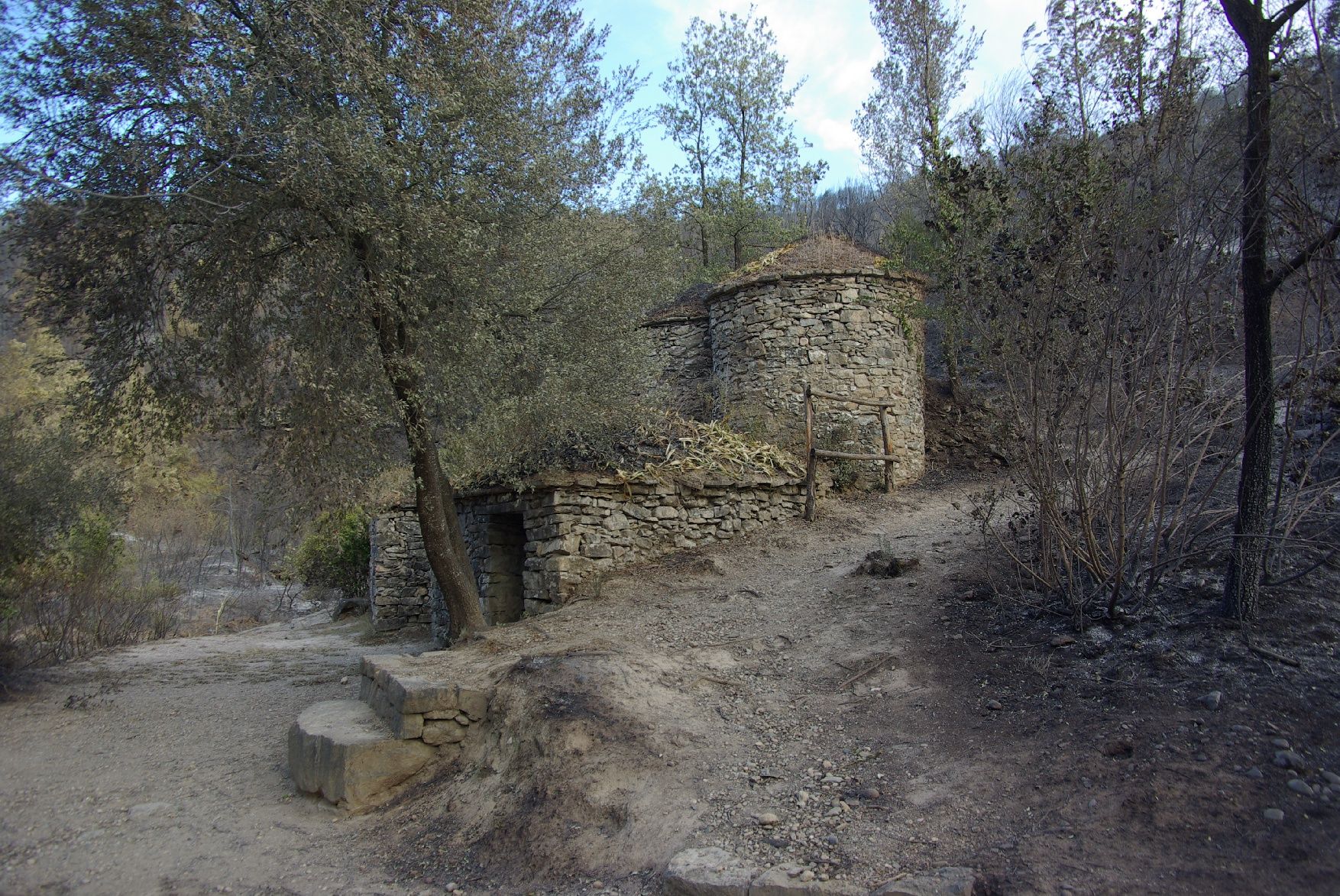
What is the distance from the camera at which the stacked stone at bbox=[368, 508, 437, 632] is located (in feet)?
49.3

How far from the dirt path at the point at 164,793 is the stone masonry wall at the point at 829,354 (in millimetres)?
Answer: 7768

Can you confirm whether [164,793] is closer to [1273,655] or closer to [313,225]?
[313,225]

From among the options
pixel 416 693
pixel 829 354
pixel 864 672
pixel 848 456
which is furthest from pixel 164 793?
pixel 829 354

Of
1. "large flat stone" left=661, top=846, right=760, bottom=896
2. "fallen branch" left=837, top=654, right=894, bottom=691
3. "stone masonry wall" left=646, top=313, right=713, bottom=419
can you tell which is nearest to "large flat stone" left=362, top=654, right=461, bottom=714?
"large flat stone" left=661, top=846, right=760, bottom=896

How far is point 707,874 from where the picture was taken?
4070mm

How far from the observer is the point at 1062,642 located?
5.61 m

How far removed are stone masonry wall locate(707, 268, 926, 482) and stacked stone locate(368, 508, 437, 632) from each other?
6.22 metres

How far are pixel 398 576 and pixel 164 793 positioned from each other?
8.91 meters

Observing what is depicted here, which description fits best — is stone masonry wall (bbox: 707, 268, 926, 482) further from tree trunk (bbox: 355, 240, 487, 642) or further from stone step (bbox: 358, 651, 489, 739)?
stone step (bbox: 358, 651, 489, 739)

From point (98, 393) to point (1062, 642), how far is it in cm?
845

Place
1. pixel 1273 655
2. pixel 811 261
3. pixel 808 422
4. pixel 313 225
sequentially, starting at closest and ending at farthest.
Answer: pixel 1273 655
pixel 313 225
pixel 808 422
pixel 811 261

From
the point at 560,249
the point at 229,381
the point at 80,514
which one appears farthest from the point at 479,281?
the point at 80,514

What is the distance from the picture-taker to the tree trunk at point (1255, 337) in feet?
16.1

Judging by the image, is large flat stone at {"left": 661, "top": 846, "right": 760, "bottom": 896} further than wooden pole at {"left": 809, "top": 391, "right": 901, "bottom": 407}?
No
